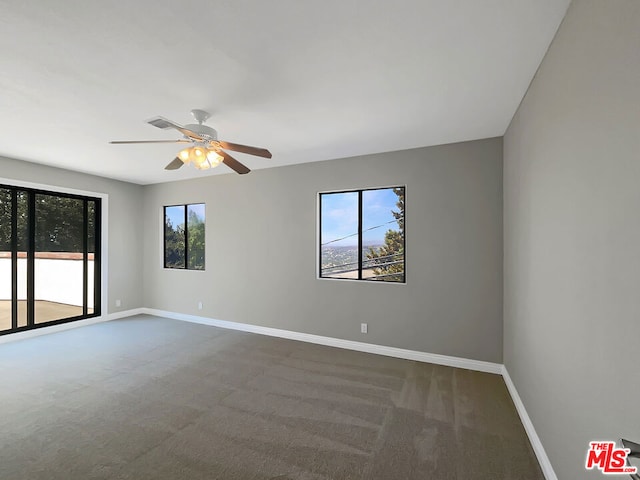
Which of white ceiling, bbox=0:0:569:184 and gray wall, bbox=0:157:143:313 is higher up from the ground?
white ceiling, bbox=0:0:569:184

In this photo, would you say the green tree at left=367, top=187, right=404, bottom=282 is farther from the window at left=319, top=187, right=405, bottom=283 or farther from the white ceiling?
the white ceiling

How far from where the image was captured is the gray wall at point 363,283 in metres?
3.30

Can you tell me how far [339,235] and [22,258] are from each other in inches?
187

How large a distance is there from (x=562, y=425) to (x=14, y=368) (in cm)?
507

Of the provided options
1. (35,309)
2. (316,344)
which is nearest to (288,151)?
(316,344)

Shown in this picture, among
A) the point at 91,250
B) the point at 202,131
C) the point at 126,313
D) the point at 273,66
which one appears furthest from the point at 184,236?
the point at 273,66

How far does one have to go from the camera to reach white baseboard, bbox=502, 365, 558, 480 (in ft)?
5.73

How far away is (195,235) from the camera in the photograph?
17.9 ft

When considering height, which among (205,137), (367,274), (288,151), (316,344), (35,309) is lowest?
(316,344)

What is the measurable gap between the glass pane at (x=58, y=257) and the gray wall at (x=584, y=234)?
6424 millimetres

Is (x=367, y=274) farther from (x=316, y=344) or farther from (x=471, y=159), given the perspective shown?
(x=471, y=159)

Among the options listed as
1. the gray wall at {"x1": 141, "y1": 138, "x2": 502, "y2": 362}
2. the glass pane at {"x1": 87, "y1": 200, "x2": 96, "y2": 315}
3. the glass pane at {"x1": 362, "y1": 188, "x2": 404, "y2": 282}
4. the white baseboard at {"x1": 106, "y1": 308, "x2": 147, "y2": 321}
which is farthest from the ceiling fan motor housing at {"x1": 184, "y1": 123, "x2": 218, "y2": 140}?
the white baseboard at {"x1": 106, "y1": 308, "x2": 147, "y2": 321}

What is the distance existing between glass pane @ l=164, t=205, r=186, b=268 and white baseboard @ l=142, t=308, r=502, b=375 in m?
1.01

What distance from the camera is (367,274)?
157 inches
